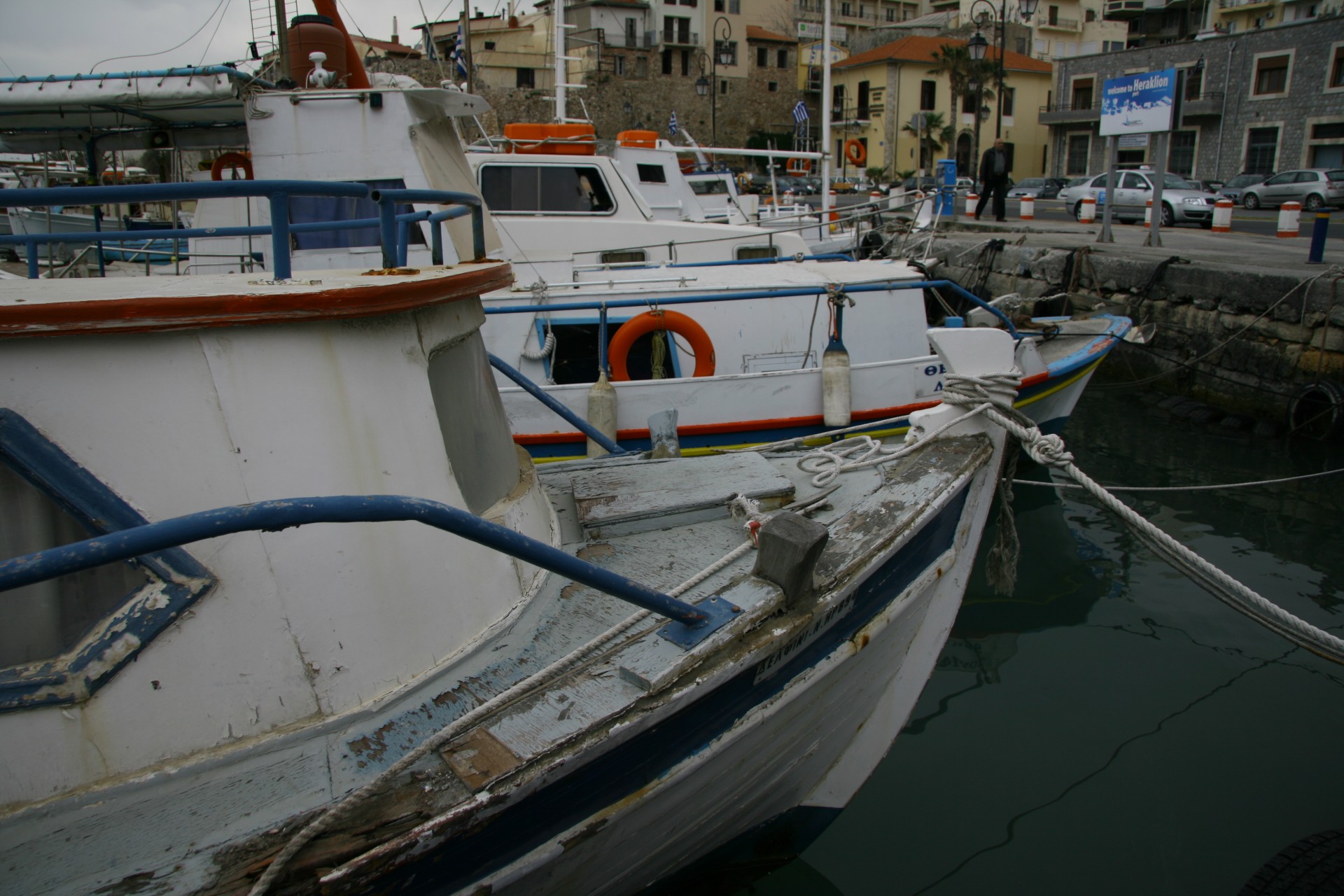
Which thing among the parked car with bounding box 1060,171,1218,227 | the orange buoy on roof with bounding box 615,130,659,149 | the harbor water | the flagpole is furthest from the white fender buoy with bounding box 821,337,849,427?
the parked car with bounding box 1060,171,1218,227

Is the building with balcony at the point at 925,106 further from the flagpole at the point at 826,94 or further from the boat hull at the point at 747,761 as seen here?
the boat hull at the point at 747,761

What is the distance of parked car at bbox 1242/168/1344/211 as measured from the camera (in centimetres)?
2281

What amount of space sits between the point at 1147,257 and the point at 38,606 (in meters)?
13.4

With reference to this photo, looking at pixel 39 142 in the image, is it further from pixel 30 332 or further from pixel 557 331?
pixel 30 332

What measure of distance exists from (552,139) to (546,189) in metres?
1.02

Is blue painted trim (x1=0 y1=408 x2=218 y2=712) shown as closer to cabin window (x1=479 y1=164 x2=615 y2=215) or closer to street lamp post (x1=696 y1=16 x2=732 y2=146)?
cabin window (x1=479 y1=164 x2=615 y2=215)

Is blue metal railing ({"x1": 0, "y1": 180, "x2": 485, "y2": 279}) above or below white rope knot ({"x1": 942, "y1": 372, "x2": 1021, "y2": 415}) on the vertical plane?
above

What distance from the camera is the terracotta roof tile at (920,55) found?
5069 centimetres

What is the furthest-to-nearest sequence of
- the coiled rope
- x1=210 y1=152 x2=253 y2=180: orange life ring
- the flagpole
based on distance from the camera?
1. the flagpole
2. x1=210 y1=152 x2=253 y2=180: orange life ring
3. the coiled rope

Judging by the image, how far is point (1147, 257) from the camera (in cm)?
1209

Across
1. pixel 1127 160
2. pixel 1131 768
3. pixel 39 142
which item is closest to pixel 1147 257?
pixel 1131 768

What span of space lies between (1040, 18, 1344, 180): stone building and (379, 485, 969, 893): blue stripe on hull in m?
34.9

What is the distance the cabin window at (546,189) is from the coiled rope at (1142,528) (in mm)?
7473

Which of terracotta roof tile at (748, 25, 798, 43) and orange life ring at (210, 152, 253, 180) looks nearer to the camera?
orange life ring at (210, 152, 253, 180)
